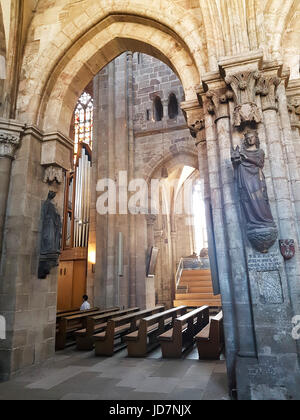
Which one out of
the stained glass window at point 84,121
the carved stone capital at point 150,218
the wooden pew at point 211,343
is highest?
the stained glass window at point 84,121

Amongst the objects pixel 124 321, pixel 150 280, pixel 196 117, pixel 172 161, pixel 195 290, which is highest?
pixel 172 161

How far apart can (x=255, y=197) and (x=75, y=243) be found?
9069 millimetres

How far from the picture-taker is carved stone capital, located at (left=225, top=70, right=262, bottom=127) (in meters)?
3.72

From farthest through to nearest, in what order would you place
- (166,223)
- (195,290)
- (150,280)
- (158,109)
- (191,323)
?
1. (166,223)
2. (195,290)
3. (158,109)
4. (150,280)
5. (191,323)

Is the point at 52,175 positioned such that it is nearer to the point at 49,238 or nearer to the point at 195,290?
the point at 49,238

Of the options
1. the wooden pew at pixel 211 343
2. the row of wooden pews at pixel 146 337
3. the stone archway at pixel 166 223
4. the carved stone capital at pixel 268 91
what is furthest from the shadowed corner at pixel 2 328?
the stone archway at pixel 166 223

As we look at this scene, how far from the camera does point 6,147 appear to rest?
493 cm

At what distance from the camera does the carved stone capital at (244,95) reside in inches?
146

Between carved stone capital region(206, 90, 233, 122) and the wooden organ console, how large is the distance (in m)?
7.79

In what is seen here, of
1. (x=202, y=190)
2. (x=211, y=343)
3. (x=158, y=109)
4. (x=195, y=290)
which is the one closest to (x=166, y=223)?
(x=195, y=290)

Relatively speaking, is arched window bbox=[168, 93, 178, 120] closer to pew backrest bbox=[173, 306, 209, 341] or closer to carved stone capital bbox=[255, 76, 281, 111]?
pew backrest bbox=[173, 306, 209, 341]

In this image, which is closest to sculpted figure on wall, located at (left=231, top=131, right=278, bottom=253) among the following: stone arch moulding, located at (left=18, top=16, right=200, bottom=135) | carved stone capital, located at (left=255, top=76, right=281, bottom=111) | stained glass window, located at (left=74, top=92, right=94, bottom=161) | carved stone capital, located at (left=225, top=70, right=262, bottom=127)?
carved stone capital, located at (left=225, top=70, right=262, bottom=127)

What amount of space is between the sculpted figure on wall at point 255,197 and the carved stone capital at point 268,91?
1.95 ft

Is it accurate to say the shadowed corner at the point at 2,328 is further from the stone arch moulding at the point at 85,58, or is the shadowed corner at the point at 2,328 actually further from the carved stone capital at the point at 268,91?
the carved stone capital at the point at 268,91
